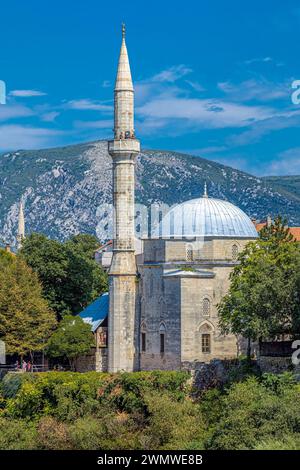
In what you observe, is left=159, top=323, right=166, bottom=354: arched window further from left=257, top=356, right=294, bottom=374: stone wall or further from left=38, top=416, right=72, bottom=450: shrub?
left=38, top=416, right=72, bottom=450: shrub

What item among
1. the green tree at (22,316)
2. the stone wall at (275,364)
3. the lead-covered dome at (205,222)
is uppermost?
the lead-covered dome at (205,222)

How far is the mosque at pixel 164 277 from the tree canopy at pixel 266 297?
2.00 m

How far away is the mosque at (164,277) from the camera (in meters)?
54.1

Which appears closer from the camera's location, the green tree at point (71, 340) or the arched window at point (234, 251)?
the arched window at point (234, 251)

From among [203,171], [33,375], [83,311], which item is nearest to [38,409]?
[33,375]

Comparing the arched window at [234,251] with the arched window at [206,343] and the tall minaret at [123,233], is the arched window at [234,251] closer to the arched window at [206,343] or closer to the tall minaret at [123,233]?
the arched window at [206,343]

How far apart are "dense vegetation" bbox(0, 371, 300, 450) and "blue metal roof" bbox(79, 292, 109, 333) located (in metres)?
6.02

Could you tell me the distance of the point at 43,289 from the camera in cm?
6712

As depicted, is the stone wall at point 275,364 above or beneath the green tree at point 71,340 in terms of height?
beneath

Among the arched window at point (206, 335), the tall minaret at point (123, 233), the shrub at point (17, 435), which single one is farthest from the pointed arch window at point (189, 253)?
the shrub at point (17, 435)

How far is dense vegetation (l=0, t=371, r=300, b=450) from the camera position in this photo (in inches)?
1736

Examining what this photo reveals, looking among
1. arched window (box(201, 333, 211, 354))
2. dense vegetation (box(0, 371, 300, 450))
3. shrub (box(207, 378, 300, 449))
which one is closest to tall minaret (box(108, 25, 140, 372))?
dense vegetation (box(0, 371, 300, 450))

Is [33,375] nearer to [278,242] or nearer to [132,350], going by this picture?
[132,350]

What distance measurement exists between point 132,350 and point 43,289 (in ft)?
36.3
